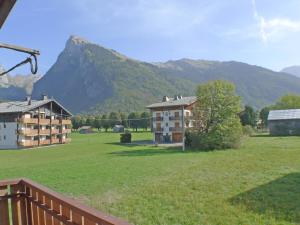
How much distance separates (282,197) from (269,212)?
7.12 feet

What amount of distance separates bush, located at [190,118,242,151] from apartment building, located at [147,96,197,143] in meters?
14.4

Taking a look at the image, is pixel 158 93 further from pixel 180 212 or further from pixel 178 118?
pixel 180 212

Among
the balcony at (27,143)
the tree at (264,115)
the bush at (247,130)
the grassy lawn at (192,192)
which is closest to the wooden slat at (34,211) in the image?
the grassy lawn at (192,192)

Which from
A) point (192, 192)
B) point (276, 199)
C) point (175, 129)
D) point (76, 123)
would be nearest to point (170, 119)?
point (175, 129)

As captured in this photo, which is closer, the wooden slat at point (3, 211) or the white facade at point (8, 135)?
the wooden slat at point (3, 211)

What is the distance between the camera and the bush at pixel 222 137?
3456cm

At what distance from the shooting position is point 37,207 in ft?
12.4

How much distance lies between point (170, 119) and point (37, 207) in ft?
163

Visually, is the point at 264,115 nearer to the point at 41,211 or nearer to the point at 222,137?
the point at 222,137

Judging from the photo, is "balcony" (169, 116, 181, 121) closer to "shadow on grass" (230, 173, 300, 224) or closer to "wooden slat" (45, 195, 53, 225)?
"shadow on grass" (230, 173, 300, 224)

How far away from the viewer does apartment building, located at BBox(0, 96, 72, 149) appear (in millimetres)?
46719

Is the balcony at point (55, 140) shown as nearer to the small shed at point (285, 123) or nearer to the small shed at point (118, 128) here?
the small shed at point (285, 123)

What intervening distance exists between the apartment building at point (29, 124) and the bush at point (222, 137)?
26191 mm

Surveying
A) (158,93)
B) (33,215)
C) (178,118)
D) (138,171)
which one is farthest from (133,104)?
(33,215)
